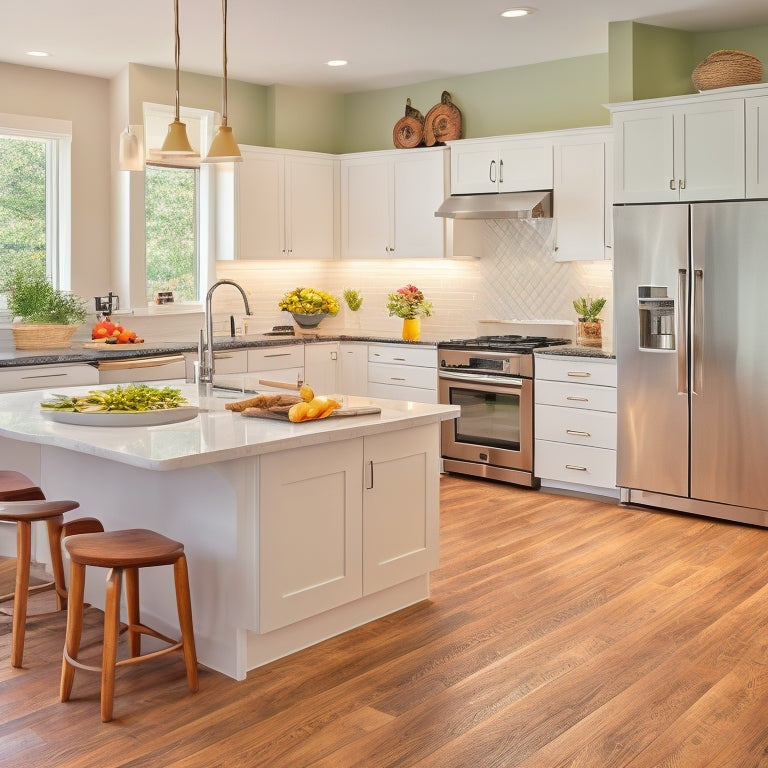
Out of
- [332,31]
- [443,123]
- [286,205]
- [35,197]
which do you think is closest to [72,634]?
[332,31]

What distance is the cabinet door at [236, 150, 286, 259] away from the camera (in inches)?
282

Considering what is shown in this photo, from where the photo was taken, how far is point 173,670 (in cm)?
340

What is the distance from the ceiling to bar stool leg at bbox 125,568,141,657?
329 centimetres

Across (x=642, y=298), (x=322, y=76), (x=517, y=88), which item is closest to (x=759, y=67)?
(x=642, y=298)

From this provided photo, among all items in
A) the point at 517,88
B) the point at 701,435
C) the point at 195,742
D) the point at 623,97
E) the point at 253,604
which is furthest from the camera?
the point at 517,88

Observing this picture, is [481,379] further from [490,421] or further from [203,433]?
[203,433]

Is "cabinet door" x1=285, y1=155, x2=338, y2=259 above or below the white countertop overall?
above

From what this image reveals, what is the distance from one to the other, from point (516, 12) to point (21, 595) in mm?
4035

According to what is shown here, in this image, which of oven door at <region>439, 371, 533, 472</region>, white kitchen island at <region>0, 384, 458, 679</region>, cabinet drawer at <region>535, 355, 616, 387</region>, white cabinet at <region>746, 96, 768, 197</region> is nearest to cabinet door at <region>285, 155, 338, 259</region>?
oven door at <region>439, 371, 533, 472</region>

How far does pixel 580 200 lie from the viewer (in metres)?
6.30

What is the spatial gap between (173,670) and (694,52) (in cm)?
496

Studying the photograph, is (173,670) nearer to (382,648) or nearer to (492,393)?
(382,648)

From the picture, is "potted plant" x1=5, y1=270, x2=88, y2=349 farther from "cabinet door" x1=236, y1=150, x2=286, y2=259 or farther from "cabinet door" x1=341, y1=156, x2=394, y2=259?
"cabinet door" x1=341, y1=156, x2=394, y2=259

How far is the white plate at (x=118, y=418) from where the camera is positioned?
346 centimetres
